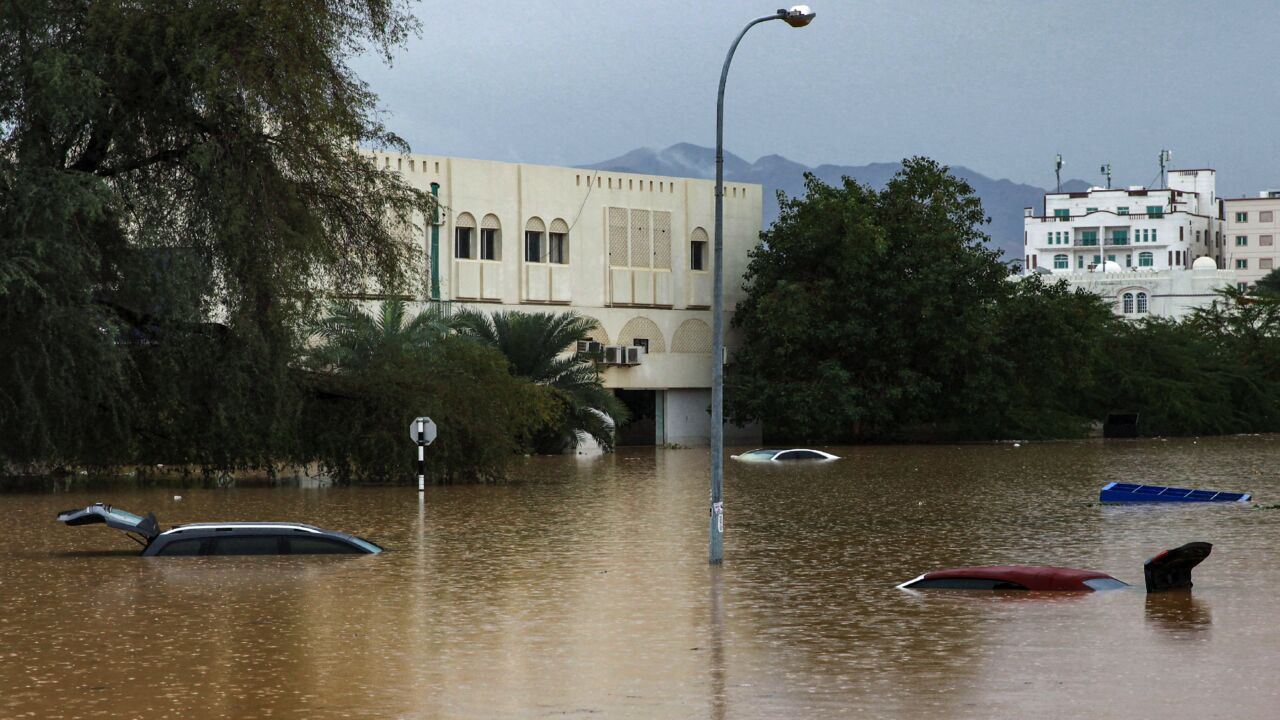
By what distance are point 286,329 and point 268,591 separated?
604 inches

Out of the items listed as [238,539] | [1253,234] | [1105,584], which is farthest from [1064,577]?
[1253,234]

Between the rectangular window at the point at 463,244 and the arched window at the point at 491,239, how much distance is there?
18.9 inches

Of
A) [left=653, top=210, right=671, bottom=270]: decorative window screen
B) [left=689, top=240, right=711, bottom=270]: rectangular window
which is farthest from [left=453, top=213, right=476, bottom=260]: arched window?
[left=689, top=240, right=711, bottom=270]: rectangular window

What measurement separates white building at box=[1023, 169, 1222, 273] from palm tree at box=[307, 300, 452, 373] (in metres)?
96.8

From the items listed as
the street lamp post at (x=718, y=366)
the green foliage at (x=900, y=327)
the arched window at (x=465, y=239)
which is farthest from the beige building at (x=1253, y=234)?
the street lamp post at (x=718, y=366)

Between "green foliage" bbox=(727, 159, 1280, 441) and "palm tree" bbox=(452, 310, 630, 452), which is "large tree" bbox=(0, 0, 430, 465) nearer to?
"palm tree" bbox=(452, 310, 630, 452)

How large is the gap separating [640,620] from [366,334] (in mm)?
30119

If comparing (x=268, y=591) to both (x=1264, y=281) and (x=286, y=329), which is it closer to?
(x=286, y=329)

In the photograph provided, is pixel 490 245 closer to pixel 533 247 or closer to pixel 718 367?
pixel 533 247

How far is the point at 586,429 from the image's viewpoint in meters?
53.2

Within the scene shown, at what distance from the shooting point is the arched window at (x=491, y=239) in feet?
193

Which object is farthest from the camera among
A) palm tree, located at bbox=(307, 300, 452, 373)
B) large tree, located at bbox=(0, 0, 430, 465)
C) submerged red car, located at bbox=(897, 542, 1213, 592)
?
palm tree, located at bbox=(307, 300, 452, 373)

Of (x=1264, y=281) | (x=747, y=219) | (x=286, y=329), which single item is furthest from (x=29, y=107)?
(x=1264, y=281)

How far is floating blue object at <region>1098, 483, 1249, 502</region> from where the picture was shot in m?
29.8
